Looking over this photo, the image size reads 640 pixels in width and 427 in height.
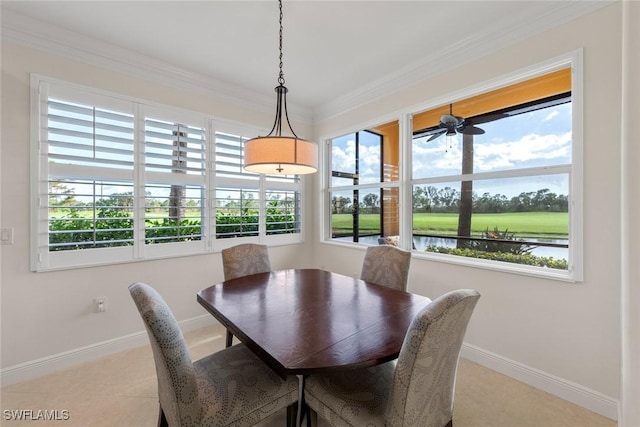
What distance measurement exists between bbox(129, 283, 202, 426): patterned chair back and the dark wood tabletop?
271 mm

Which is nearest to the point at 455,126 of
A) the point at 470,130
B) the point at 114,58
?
→ the point at 470,130

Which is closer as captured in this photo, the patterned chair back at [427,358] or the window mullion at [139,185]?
the patterned chair back at [427,358]

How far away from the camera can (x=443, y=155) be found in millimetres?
2703

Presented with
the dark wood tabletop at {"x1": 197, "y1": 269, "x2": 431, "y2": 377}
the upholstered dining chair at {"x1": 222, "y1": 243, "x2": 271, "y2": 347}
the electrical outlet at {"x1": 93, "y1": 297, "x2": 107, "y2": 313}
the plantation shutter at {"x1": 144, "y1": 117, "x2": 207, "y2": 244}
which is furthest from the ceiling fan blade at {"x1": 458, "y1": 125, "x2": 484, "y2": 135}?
the electrical outlet at {"x1": 93, "y1": 297, "x2": 107, "y2": 313}

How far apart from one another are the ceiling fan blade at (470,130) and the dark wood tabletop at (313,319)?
1.65 m

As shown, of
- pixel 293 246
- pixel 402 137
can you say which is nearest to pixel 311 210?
pixel 293 246

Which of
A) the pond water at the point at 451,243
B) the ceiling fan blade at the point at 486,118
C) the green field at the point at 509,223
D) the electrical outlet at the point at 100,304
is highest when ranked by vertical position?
the ceiling fan blade at the point at 486,118

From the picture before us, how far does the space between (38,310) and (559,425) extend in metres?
3.76

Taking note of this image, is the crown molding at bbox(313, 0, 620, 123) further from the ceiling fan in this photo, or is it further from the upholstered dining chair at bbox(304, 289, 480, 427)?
the upholstered dining chair at bbox(304, 289, 480, 427)

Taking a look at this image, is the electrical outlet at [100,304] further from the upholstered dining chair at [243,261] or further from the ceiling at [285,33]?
the ceiling at [285,33]

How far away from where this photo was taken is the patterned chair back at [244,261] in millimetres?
2426

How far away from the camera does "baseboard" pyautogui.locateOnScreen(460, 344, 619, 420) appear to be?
175 centimetres

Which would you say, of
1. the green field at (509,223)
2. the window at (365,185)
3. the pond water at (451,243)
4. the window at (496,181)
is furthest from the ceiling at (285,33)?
the pond water at (451,243)

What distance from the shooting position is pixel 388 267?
7.50 ft
